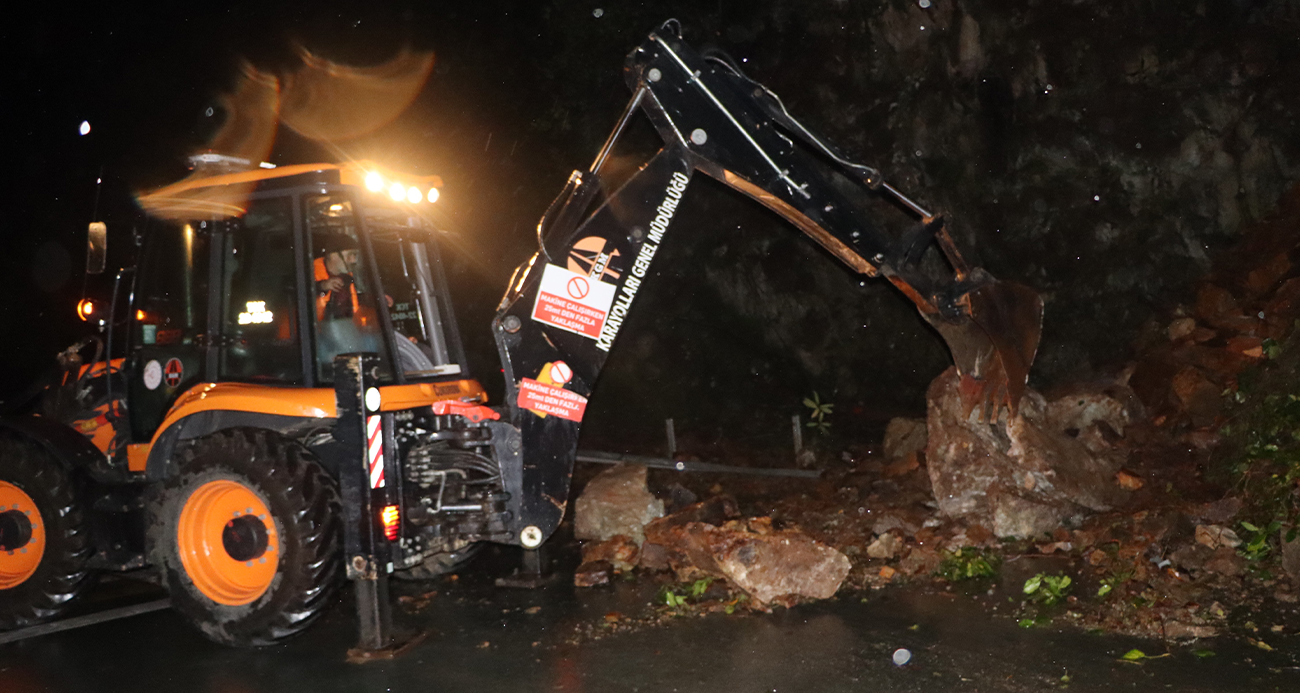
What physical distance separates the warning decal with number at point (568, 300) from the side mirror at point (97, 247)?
2.87 meters

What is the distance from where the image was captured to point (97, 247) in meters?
5.93

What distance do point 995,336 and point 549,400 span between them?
2947 millimetres

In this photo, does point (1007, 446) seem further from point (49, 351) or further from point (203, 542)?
point (49, 351)

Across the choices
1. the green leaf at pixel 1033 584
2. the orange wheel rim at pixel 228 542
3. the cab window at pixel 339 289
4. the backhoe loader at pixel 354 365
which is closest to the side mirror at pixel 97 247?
the backhoe loader at pixel 354 365

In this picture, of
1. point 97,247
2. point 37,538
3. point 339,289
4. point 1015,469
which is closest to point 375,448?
point 339,289

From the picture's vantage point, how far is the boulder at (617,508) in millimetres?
7703

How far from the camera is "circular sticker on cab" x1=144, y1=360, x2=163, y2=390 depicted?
242 inches

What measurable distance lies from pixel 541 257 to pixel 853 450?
6468mm

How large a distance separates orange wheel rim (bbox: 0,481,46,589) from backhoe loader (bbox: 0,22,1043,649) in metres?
0.01

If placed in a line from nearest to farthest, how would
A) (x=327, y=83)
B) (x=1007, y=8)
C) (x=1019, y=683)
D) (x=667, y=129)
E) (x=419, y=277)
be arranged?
(x=1019, y=683) < (x=667, y=129) < (x=419, y=277) < (x=1007, y=8) < (x=327, y=83)

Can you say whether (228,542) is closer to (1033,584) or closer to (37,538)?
(37,538)

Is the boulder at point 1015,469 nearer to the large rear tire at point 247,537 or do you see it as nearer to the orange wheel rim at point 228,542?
the large rear tire at point 247,537

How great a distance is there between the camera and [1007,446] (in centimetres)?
741

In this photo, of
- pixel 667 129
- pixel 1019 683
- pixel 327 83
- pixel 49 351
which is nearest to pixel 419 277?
pixel 667 129
